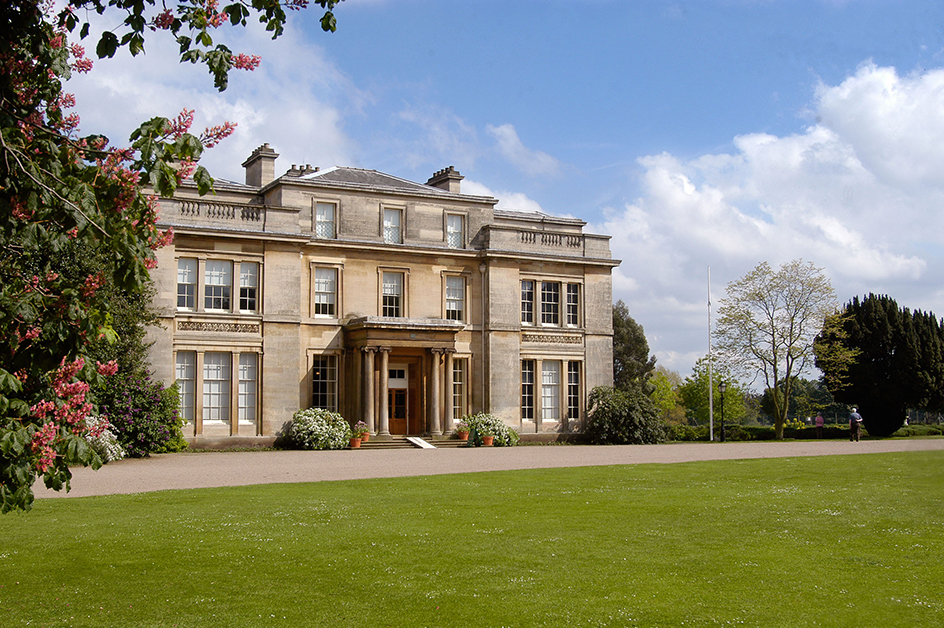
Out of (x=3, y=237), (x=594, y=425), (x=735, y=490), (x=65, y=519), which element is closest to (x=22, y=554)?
(x=65, y=519)

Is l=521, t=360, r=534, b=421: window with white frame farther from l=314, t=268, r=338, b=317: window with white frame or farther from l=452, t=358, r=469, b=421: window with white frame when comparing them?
l=314, t=268, r=338, b=317: window with white frame

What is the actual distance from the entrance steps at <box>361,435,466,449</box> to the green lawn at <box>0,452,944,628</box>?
17.2 meters

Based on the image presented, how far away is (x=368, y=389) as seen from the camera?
3259 centimetres

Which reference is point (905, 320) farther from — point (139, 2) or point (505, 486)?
point (139, 2)

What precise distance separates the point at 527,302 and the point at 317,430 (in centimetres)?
1091

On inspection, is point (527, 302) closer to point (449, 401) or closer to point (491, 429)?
point (449, 401)

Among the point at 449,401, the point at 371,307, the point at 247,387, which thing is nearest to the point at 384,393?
the point at 449,401

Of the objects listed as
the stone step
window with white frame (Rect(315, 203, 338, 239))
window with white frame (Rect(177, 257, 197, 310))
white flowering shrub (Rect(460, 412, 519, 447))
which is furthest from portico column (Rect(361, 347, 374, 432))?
window with white frame (Rect(177, 257, 197, 310))

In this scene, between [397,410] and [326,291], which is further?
[397,410]

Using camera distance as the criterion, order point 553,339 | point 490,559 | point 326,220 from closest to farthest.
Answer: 1. point 490,559
2. point 326,220
3. point 553,339

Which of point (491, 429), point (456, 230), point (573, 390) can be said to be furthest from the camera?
point (573, 390)

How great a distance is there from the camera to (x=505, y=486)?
54.4 ft

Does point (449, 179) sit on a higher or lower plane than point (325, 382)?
higher

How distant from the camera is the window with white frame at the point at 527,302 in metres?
37.0
